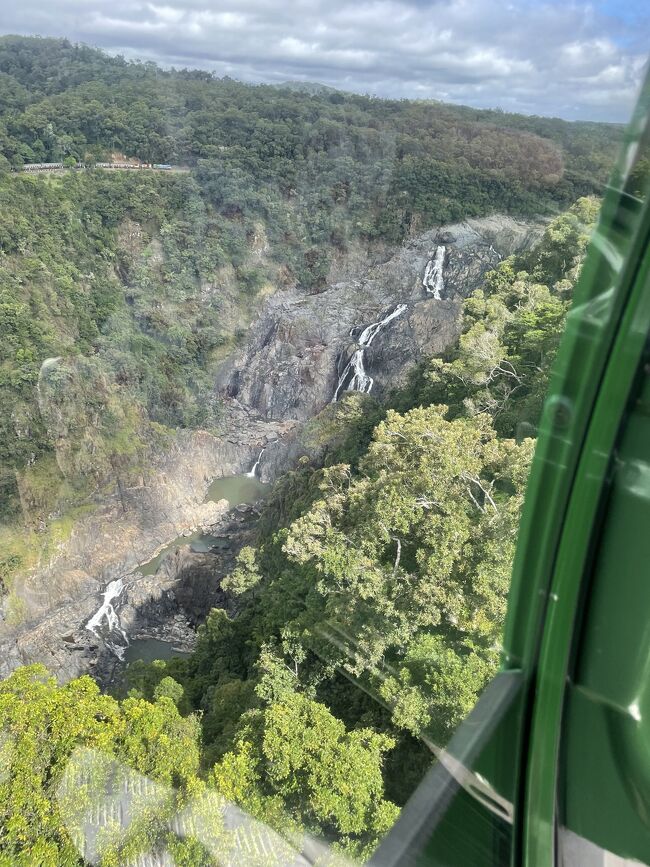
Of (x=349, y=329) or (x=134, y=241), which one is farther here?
(x=134, y=241)

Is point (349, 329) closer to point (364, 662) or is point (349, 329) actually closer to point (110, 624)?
point (110, 624)

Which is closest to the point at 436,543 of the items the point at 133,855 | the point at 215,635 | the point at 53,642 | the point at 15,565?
the point at 133,855

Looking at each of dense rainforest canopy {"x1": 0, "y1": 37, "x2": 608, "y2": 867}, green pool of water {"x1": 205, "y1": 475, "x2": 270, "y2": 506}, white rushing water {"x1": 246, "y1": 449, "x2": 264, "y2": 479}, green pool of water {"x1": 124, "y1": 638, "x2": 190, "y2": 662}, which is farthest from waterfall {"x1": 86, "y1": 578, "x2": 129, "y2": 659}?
white rushing water {"x1": 246, "y1": 449, "x2": 264, "y2": 479}

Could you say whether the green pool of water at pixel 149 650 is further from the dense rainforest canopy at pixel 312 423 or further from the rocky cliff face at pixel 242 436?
the dense rainforest canopy at pixel 312 423

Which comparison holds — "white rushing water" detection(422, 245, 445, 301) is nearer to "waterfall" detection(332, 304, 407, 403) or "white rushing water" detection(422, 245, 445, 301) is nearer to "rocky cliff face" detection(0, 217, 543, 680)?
"rocky cliff face" detection(0, 217, 543, 680)

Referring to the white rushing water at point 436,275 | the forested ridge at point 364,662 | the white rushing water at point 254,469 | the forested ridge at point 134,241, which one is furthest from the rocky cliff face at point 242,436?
the forested ridge at point 364,662

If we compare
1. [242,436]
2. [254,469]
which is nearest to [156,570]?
[254,469]
